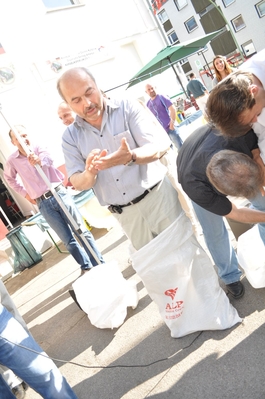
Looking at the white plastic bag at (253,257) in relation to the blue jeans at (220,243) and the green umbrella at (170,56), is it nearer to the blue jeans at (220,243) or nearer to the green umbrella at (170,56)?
the blue jeans at (220,243)

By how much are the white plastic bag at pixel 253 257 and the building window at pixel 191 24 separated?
110 feet

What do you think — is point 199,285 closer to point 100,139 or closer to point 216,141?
point 216,141

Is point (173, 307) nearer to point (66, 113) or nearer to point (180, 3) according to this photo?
point (66, 113)

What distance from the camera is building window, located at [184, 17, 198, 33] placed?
101 ft

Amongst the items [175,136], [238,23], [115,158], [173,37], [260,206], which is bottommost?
[260,206]

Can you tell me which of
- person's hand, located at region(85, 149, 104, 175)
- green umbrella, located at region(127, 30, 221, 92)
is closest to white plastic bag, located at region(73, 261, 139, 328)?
person's hand, located at region(85, 149, 104, 175)

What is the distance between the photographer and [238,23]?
28.4 m

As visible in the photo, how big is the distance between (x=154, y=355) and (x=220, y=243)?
811 millimetres

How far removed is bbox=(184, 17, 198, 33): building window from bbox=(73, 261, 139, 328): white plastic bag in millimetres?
33481

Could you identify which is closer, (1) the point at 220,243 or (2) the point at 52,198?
(1) the point at 220,243

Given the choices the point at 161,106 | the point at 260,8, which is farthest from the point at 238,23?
the point at 161,106

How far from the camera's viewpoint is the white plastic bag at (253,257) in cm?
204

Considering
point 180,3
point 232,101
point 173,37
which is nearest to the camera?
point 232,101

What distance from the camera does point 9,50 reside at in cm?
820
